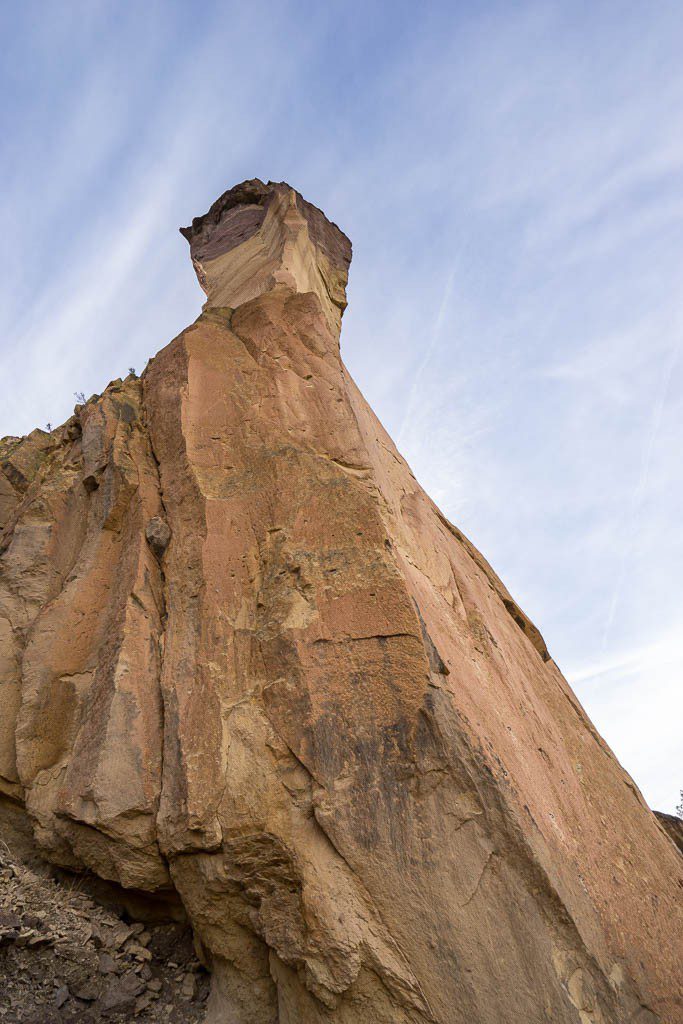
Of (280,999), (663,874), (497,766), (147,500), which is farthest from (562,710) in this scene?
(147,500)

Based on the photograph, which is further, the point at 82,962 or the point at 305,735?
the point at 305,735

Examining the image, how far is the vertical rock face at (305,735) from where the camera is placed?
5.07 meters

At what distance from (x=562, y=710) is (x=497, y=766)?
3.90m

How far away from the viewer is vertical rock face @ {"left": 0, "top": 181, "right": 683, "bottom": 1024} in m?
5.07

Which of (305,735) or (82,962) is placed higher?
(305,735)

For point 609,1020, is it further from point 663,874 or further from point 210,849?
point 210,849

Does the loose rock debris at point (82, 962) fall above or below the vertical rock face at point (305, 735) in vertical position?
below

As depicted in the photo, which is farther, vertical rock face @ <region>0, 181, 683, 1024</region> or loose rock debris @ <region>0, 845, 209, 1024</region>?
loose rock debris @ <region>0, 845, 209, 1024</region>

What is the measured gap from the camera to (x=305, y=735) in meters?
5.80

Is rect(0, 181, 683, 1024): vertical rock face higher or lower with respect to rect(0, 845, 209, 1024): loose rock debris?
higher

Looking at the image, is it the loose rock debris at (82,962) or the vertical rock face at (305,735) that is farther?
the loose rock debris at (82,962)

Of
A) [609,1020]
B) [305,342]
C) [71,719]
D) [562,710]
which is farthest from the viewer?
[305,342]

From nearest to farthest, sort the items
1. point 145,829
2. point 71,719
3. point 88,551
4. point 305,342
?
point 145,829 → point 71,719 → point 88,551 → point 305,342

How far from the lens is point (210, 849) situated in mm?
5621
